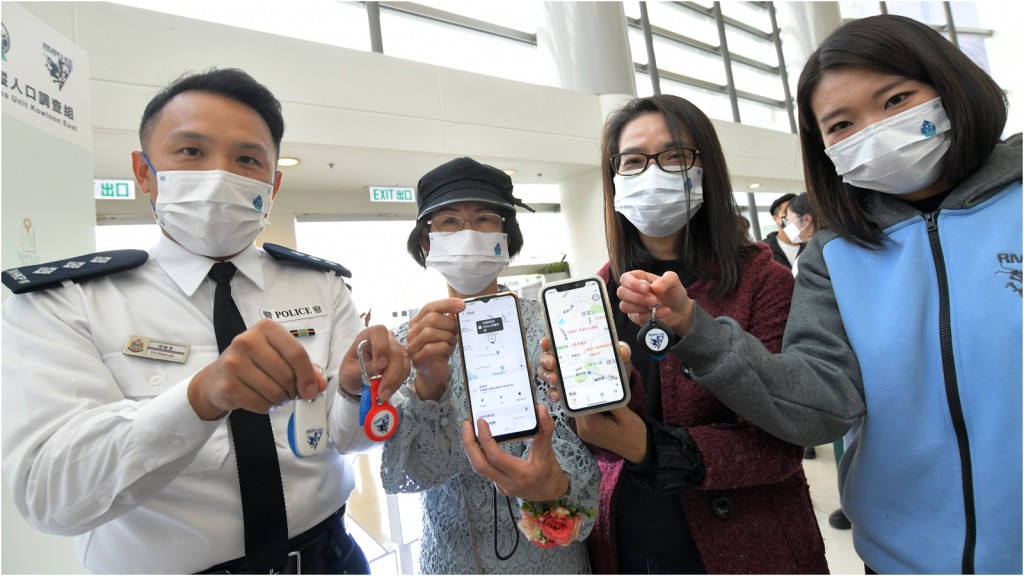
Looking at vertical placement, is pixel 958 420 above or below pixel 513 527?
above

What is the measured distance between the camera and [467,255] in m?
1.34

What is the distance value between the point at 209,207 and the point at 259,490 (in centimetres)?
61

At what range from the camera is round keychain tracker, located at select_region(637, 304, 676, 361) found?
0.84m

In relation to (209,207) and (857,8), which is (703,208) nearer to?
(209,207)

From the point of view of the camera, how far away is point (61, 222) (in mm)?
1748

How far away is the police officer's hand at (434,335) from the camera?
929 mm

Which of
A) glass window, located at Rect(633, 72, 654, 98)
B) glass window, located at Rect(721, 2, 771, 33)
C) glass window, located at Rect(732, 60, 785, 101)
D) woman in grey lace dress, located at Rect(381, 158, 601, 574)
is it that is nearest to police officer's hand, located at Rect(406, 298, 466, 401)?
woman in grey lace dress, located at Rect(381, 158, 601, 574)

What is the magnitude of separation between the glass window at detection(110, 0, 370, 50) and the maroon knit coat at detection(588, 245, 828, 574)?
440 cm

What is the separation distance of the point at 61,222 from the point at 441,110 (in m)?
3.51

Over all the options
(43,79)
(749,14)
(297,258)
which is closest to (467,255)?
(297,258)

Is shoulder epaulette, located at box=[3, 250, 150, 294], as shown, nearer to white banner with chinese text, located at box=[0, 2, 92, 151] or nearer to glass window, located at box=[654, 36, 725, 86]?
white banner with chinese text, located at box=[0, 2, 92, 151]

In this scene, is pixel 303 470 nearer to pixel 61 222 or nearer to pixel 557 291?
pixel 557 291

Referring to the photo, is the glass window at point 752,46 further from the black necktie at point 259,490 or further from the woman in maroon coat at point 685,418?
the black necktie at point 259,490

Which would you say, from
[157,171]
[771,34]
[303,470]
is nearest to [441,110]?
[157,171]
